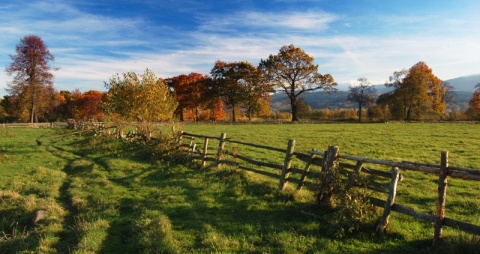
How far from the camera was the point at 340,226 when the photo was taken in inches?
271

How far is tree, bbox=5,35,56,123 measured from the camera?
4897 centimetres

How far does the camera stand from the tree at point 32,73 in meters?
49.0

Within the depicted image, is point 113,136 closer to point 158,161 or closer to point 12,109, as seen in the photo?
point 158,161

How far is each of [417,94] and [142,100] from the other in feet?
179

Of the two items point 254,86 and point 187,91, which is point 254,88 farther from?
point 187,91

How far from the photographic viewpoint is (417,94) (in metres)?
57.2

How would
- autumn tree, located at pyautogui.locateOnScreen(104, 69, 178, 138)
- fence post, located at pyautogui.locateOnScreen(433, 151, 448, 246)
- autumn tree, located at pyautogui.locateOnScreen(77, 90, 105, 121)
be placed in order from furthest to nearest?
autumn tree, located at pyautogui.locateOnScreen(77, 90, 105, 121)
autumn tree, located at pyautogui.locateOnScreen(104, 69, 178, 138)
fence post, located at pyautogui.locateOnScreen(433, 151, 448, 246)

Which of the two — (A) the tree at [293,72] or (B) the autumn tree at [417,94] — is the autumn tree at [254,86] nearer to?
(A) the tree at [293,72]

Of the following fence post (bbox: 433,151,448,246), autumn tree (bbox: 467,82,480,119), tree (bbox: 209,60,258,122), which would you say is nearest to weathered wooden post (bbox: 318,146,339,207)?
fence post (bbox: 433,151,448,246)

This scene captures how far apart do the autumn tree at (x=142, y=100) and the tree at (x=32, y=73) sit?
36.8 meters

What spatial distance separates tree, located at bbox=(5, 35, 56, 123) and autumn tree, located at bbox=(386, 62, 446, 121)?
65.7m

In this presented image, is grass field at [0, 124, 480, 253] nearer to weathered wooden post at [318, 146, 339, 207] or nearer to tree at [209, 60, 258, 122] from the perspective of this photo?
weathered wooden post at [318, 146, 339, 207]

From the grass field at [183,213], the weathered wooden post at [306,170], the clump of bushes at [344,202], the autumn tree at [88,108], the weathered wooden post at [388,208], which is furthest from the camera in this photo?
the autumn tree at [88,108]

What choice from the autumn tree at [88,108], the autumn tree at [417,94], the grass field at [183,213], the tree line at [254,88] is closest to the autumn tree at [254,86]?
the tree line at [254,88]
